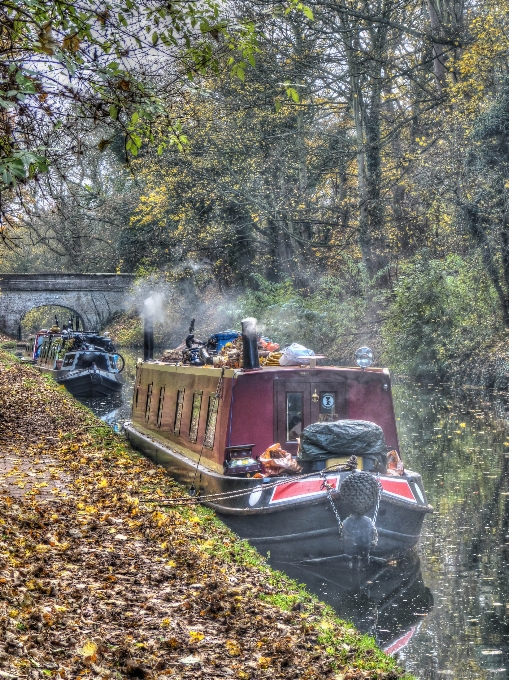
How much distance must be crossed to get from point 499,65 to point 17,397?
15.4m

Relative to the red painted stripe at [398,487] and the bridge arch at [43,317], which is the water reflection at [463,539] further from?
the bridge arch at [43,317]

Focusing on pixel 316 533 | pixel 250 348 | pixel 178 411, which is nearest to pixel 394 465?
pixel 316 533

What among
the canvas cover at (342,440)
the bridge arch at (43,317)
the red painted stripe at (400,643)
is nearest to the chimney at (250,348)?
the canvas cover at (342,440)

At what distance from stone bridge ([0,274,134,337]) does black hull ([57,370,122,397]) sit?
57.5ft

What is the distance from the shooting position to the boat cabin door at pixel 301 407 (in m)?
11.1

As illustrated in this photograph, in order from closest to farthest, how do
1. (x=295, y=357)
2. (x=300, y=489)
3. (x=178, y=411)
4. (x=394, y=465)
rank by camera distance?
(x=300, y=489), (x=394, y=465), (x=295, y=357), (x=178, y=411)

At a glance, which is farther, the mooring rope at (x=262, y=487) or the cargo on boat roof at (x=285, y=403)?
the cargo on boat roof at (x=285, y=403)

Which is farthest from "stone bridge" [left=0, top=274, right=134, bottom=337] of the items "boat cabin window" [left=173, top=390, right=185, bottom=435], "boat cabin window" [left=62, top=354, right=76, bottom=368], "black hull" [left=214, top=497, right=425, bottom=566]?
"black hull" [left=214, top=497, right=425, bottom=566]

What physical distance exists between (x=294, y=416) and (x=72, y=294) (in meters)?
39.6

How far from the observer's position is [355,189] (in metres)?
31.3

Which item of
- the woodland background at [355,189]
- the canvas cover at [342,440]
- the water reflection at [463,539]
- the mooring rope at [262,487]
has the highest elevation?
the woodland background at [355,189]

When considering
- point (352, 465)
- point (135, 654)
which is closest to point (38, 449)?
point (352, 465)

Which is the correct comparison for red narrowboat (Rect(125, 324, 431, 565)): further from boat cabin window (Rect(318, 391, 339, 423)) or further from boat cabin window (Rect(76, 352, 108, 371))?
boat cabin window (Rect(76, 352, 108, 371))

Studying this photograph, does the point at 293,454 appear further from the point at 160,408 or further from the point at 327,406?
the point at 160,408
